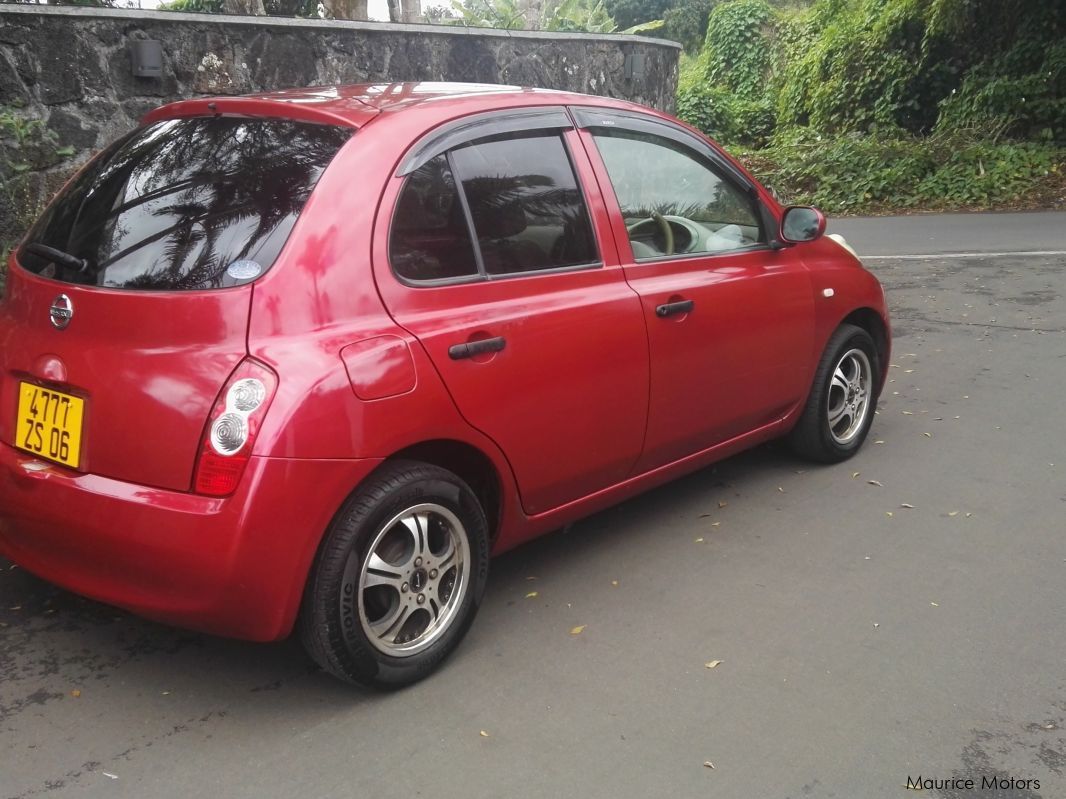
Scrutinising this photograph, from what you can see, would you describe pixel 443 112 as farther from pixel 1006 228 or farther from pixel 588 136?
pixel 1006 228

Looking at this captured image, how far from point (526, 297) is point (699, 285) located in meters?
0.96

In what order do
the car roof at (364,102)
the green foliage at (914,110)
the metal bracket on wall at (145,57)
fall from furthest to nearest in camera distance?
the green foliage at (914,110) → the metal bracket on wall at (145,57) → the car roof at (364,102)

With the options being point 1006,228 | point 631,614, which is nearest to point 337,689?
point 631,614

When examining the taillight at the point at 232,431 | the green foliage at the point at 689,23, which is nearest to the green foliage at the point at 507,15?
A: the taillight at the point at 232,431

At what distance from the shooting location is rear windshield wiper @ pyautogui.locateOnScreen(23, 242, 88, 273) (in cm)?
342

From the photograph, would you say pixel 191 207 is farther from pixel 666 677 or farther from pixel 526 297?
pixel 666 677

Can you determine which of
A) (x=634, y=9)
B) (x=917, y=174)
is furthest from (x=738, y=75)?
(x=634, y=9)

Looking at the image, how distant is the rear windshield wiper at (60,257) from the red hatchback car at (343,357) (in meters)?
0.01

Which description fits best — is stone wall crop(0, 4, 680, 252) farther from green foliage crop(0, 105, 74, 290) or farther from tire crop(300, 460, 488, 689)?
tire crop(300, 460, 488, 689)

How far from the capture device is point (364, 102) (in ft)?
12.4

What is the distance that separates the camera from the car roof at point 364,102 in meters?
3.61

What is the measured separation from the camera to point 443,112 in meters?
3.71

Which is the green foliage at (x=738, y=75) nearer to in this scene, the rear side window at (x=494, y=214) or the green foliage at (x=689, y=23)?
the green foliage at (x=689, y=23)

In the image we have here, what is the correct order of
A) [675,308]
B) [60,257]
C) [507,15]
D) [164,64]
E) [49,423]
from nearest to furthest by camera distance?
[49,423], [60,257], [675,308], [164,64], [507,15]
